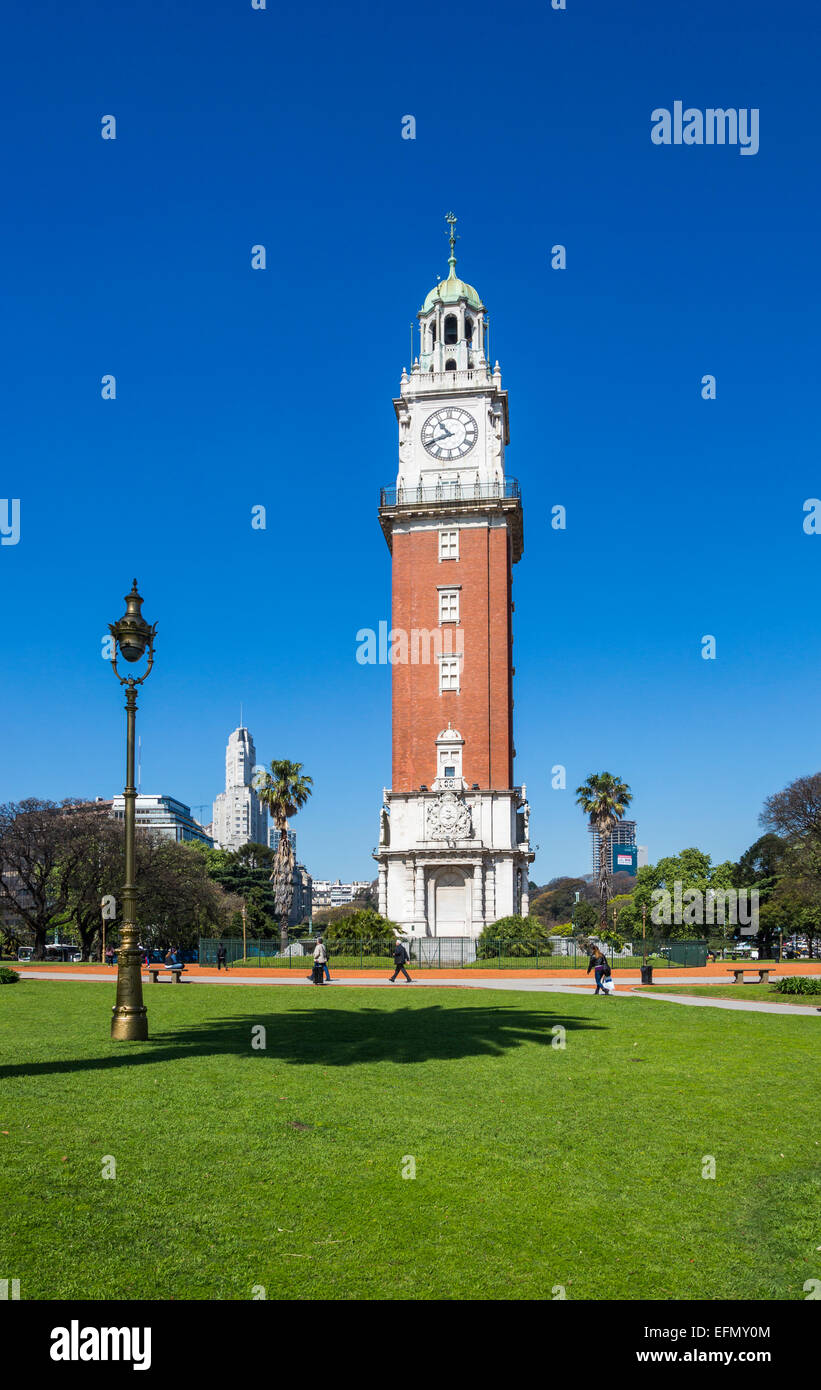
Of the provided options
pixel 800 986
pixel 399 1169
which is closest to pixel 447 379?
pixel 800 986

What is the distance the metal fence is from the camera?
47.7 m

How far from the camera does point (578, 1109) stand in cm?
1144

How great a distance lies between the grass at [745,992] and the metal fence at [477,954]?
12927mm

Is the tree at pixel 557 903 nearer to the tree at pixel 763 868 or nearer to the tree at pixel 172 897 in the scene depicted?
the tree at pixel 763 868

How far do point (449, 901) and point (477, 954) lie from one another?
7108 mm

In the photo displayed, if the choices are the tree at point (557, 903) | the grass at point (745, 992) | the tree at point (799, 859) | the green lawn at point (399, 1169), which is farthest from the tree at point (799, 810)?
the tree at point (557, 903)

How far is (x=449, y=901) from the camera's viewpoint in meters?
58.8

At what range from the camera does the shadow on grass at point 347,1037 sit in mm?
→ 14227

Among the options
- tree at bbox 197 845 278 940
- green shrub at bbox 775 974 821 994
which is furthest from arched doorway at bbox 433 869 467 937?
tree at bbox 197 845 278 940

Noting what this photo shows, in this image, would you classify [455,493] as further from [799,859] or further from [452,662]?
[799,859]

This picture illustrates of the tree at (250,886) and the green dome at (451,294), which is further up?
the green dome at (451,294)
